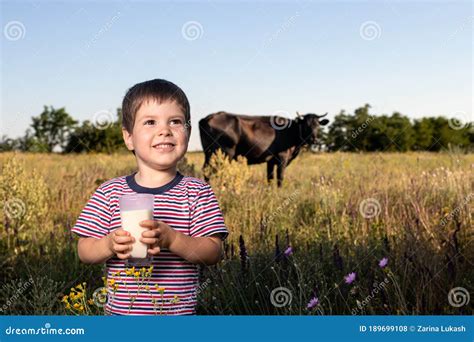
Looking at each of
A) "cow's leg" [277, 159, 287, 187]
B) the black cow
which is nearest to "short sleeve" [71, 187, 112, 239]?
"cow's leg" [277, 159, 287, 187]

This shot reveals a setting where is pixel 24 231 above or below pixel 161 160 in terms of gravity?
below

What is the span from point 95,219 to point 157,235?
0.37 metres

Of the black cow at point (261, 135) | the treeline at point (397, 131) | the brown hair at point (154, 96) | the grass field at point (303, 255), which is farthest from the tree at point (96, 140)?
the treeline at point (397, 131)

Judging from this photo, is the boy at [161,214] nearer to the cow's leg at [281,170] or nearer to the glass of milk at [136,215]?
the glass of milk at [136,215]

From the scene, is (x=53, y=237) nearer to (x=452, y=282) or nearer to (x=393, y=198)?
(x=452, y=282)

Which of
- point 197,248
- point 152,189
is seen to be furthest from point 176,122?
point 197,248

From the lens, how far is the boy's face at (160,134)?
206 centimetres

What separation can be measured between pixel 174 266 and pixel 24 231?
3612 mm

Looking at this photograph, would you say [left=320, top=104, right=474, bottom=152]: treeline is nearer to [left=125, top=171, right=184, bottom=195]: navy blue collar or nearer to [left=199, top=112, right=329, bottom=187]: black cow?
[left=199, top=112, right=329, bottom=187]: black cow

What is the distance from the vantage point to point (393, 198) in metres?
6.80

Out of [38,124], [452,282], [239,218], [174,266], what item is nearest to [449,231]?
[452,282]

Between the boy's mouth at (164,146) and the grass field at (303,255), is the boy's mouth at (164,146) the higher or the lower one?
the higher one

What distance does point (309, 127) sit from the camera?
13414mm

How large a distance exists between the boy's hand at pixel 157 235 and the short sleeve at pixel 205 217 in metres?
0.15
